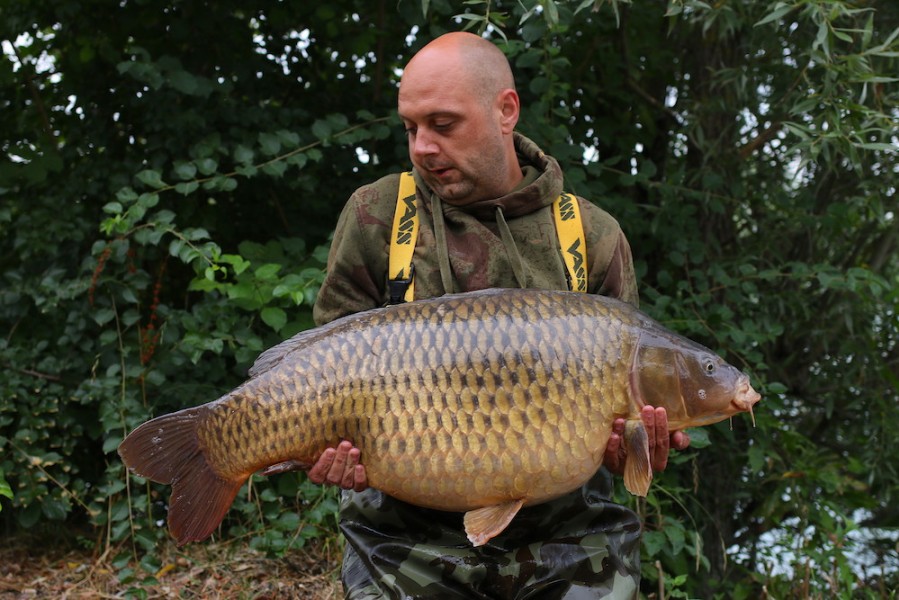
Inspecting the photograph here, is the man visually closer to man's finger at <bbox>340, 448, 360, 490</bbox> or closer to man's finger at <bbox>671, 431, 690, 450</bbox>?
man's finger at <bbox>671, 431, 690, 450</bbox>

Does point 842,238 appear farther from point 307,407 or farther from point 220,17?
point 307,407

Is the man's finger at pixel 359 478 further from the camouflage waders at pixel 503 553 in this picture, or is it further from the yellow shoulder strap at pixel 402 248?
the yellow shoulder strap at pixel 402 248

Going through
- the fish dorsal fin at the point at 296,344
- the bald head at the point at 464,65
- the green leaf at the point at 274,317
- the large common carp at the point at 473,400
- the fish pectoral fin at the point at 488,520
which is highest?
the bald head at the point at 464,65

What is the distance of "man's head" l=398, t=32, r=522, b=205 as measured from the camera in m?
2.04

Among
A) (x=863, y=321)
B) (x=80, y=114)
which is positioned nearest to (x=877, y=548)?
(x=863, y=321)

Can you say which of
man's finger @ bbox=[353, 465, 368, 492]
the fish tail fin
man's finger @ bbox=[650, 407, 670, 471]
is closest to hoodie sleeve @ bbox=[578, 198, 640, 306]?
man's finger @ bbox=[650, 407, 670, 471]

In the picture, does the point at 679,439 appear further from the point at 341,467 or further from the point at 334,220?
the point at 334,220

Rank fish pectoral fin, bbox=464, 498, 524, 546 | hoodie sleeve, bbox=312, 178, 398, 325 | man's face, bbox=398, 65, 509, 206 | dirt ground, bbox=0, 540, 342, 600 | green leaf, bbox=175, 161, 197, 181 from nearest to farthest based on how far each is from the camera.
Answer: fish pectoral fin, bbox=464, 498, 524, 546 → man's face, bbox=398, 65, 509, 206 → hoodie sleeve, bbox=312, 178, 398, 325 → dirt ground, bbox=0, 540, 342, 600 → green leaf, bbox=175, 161, 197, 181

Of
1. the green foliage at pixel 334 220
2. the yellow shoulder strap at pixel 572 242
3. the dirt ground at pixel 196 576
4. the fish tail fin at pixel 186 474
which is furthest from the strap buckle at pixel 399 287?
the dirt ground at pixel 196 576

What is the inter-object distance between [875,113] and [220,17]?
7.27 feet

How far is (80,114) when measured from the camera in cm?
385

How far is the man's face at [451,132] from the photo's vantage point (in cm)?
204

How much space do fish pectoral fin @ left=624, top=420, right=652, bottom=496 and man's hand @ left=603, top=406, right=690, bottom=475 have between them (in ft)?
0.05

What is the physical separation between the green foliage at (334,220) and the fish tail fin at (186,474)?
46.2 inches
